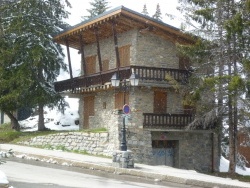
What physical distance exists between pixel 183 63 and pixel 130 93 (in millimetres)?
4491

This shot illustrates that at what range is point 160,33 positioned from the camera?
27734 millimetres

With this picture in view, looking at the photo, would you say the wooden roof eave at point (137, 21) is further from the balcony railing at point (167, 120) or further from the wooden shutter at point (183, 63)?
the balcony railing at point (167, 120)

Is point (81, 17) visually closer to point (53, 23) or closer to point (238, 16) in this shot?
point (53, 23)

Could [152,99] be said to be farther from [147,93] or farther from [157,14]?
[157,14]

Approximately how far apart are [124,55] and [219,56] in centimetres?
681

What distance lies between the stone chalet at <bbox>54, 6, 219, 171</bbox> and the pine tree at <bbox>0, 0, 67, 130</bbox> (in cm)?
268

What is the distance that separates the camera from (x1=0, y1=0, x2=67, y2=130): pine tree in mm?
30559

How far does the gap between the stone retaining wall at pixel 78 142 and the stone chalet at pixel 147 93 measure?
39cm

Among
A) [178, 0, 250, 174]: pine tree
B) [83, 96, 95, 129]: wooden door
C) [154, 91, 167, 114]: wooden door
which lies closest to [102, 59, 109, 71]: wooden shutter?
[83, 96, 95, 129]: wooden door

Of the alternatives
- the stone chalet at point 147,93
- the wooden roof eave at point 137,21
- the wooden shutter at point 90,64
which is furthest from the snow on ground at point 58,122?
the wooden roof eave at point 137,21

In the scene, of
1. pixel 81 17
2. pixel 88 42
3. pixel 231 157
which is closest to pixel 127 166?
pixel 231 157

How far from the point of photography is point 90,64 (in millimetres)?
32719

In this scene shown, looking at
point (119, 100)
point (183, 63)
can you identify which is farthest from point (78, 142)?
point (183, 63)

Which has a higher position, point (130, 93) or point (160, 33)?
point (160, 33)
